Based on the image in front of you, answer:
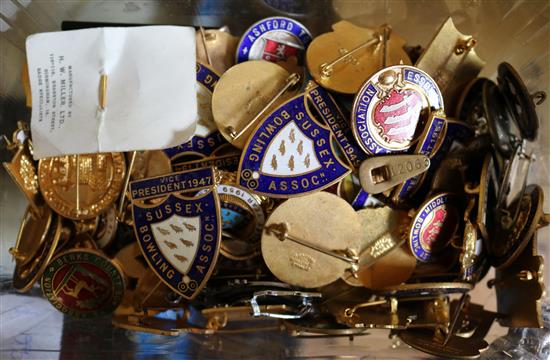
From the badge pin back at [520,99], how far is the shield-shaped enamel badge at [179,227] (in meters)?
0.62

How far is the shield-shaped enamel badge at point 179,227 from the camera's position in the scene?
3.17 ft

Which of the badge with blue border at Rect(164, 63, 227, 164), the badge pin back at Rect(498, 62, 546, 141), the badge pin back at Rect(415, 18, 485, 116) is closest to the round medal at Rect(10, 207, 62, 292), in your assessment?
the badge with blue border at Rect(164, 63, 227, 164)

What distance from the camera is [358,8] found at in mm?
1263

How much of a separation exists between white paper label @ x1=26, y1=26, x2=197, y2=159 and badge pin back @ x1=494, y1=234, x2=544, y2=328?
71 centimetres

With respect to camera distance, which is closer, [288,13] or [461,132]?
[461,132]

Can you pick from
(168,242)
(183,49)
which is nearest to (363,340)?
(168,242)

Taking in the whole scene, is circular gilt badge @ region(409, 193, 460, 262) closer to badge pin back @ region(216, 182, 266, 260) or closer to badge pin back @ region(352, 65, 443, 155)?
badge pin back @ region(352, 65, 443, 155)

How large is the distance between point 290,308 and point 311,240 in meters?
0.14

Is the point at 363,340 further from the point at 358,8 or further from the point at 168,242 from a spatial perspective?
the point at 358,8

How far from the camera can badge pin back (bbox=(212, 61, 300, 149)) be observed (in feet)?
3.34


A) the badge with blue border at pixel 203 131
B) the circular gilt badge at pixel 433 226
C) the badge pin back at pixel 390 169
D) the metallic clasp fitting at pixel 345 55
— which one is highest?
the metallic clasp fitting at pixel 345 55

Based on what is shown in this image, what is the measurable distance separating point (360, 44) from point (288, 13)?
0.77ft

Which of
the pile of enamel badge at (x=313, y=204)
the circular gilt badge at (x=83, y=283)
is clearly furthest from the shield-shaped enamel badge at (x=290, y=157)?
the circular gilt badge at (x=83, y=283)

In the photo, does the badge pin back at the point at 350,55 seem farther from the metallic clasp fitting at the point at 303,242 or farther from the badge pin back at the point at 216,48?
A: the metallic clasp fitting at the point at 303,242
